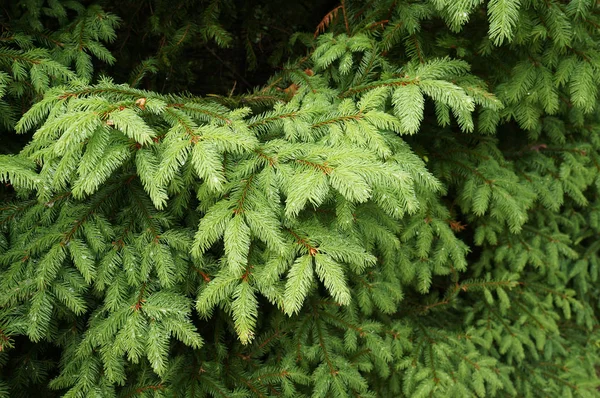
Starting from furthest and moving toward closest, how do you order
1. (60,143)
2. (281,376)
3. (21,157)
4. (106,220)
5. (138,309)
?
(281,376)
(106,220)
(138,309)
(21,157)
(60,143)

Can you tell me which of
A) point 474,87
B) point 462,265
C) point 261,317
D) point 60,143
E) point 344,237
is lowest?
point 261,317

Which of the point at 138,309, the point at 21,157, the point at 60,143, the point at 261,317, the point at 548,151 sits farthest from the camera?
the point at 548,151

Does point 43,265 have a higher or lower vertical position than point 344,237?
lower

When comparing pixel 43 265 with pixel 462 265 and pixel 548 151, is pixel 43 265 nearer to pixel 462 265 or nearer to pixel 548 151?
pixel 462 265

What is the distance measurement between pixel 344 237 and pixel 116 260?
3.64ft

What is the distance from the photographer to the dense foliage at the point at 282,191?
1657mm

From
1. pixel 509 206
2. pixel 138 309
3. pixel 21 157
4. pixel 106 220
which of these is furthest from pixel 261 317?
pixel 509 206

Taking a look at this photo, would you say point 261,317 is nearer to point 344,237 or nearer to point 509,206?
point 344,237

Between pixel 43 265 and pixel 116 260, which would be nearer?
pixel 43 265

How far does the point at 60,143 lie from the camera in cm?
145

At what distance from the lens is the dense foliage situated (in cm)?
166

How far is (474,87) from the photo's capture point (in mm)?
2090

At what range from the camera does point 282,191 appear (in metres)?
1.68

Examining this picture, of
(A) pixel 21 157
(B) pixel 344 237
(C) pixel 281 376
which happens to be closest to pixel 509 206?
(B) pixel 344 237
